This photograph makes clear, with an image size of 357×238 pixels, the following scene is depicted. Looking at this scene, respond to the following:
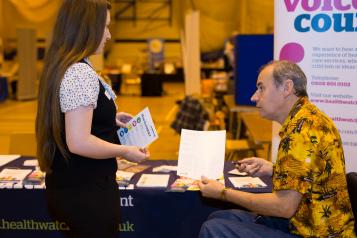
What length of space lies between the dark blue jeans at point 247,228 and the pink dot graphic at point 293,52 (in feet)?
3.77

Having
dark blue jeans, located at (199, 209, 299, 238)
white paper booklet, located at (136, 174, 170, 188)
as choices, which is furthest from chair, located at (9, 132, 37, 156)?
dark blue jeans, located at (199, 209, 299, 238)

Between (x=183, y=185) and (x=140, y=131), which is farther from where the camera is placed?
(x=183, y=185)

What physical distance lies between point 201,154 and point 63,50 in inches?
34.0

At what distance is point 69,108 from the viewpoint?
165 centimetres

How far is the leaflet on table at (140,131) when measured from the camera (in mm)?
2184

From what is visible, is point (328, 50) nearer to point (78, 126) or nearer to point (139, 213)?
point (139, 213)

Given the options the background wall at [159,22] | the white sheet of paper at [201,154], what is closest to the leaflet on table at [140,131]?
the white sheet of paper at [201,154]

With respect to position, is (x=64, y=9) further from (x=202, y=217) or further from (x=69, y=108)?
(x=202, y=217)

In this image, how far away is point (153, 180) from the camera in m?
2.55

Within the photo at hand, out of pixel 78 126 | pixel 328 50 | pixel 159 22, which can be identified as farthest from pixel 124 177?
pixel 159 22

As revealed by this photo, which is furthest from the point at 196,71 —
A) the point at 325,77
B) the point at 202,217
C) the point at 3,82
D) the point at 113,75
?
the point at 113,75

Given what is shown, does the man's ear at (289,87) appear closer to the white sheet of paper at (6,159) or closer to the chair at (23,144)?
the white sheet of paper at (6,159)

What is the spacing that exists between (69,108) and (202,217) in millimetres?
1094

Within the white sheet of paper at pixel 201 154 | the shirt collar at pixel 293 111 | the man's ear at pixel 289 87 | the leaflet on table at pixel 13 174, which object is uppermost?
the man's ear at pixel 289 87
